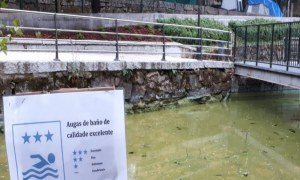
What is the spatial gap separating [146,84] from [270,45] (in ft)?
14.3

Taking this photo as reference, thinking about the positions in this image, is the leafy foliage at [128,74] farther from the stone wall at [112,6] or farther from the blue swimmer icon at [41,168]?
the stone wall at [112,6]

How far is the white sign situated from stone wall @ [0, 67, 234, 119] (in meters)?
4.09

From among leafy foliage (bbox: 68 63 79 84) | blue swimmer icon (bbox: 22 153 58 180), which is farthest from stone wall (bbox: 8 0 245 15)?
blue swimmer icon (bbox: 22 153 58 180)

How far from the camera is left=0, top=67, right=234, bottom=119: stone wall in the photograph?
238 inches

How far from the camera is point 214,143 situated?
583cm

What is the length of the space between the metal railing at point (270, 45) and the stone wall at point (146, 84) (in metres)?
1.08

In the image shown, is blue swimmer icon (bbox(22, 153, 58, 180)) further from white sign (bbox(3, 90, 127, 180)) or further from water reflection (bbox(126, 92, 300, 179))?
water reflection (bbox(126, 92, 300, 179))

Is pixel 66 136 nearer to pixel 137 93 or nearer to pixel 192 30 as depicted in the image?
pixel 137 93

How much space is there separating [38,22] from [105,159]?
29.8ft

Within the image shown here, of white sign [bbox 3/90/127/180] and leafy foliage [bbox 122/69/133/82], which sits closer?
white sign [bbox 3/90/127/180]

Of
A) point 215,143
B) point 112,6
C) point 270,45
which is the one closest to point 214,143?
point 215,143

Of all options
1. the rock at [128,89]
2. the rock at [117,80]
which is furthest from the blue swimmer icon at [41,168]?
the rock at [128,89]

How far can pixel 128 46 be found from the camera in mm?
10688

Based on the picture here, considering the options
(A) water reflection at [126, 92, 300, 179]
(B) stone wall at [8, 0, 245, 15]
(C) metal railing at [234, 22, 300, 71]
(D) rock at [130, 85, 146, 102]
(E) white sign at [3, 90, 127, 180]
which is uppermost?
(B) stone wall at [8, 0, 245, 15]
